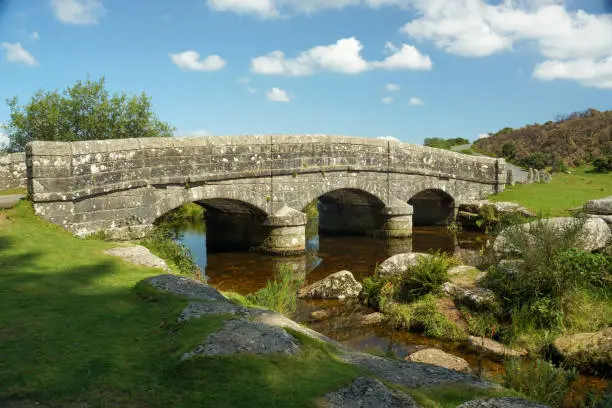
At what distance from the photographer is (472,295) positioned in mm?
9828

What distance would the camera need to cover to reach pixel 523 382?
598 centimetres

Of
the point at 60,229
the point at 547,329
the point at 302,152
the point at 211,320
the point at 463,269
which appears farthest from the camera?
the point at 302,152

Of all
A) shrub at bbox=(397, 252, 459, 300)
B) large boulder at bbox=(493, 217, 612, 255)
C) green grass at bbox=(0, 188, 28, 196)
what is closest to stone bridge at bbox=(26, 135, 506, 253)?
green grass at bbox=(0, 188, 28, 196)

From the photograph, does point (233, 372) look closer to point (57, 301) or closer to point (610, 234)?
point (57, 301)

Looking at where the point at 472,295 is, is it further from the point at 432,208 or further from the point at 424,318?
the point at 432,208

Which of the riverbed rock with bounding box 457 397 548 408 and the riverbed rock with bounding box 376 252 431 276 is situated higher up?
the riverbed rock with bounding box 457 397 548 408

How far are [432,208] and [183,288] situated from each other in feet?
64.9

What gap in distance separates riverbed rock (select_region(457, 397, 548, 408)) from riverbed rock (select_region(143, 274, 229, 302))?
10.5 feet

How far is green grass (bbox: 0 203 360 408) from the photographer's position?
356 cm

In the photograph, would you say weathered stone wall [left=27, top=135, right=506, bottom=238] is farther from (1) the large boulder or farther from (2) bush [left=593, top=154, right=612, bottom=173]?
(2) bush [left=593, top=154, right=612, bottom=173]

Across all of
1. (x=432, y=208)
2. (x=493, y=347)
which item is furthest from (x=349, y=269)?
(x=432, y=208)

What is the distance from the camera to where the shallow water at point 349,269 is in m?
8.70

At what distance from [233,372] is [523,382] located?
3.83 meters

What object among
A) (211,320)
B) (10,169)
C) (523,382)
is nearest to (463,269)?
(523,382)
